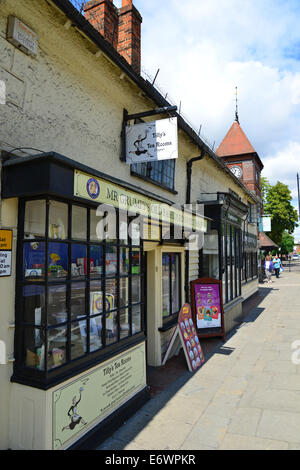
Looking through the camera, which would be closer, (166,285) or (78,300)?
(78,300)

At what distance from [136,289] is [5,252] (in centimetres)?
220

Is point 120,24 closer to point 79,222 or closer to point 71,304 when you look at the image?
point 79,222

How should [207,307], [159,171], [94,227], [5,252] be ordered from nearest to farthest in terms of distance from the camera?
[5,252], [94,227], [159,171], [207,307]

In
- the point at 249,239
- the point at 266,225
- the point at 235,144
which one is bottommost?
the point at 249,239

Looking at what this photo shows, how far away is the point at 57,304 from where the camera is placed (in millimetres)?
3383

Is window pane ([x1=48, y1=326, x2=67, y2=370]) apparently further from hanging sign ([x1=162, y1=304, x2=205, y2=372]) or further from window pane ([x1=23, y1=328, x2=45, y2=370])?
hanging sign ([x1=162, y1=304, x2=205, y2=372])

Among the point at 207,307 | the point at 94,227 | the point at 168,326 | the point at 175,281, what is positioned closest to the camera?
the point at 94,227

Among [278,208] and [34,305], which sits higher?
[278,208]

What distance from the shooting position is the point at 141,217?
459 centimetres

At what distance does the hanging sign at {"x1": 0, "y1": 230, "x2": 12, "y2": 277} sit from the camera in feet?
10.0

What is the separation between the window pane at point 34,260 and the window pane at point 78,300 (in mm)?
438

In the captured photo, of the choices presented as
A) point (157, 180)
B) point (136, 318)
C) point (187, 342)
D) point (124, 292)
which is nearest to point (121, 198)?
point (124, 292)
